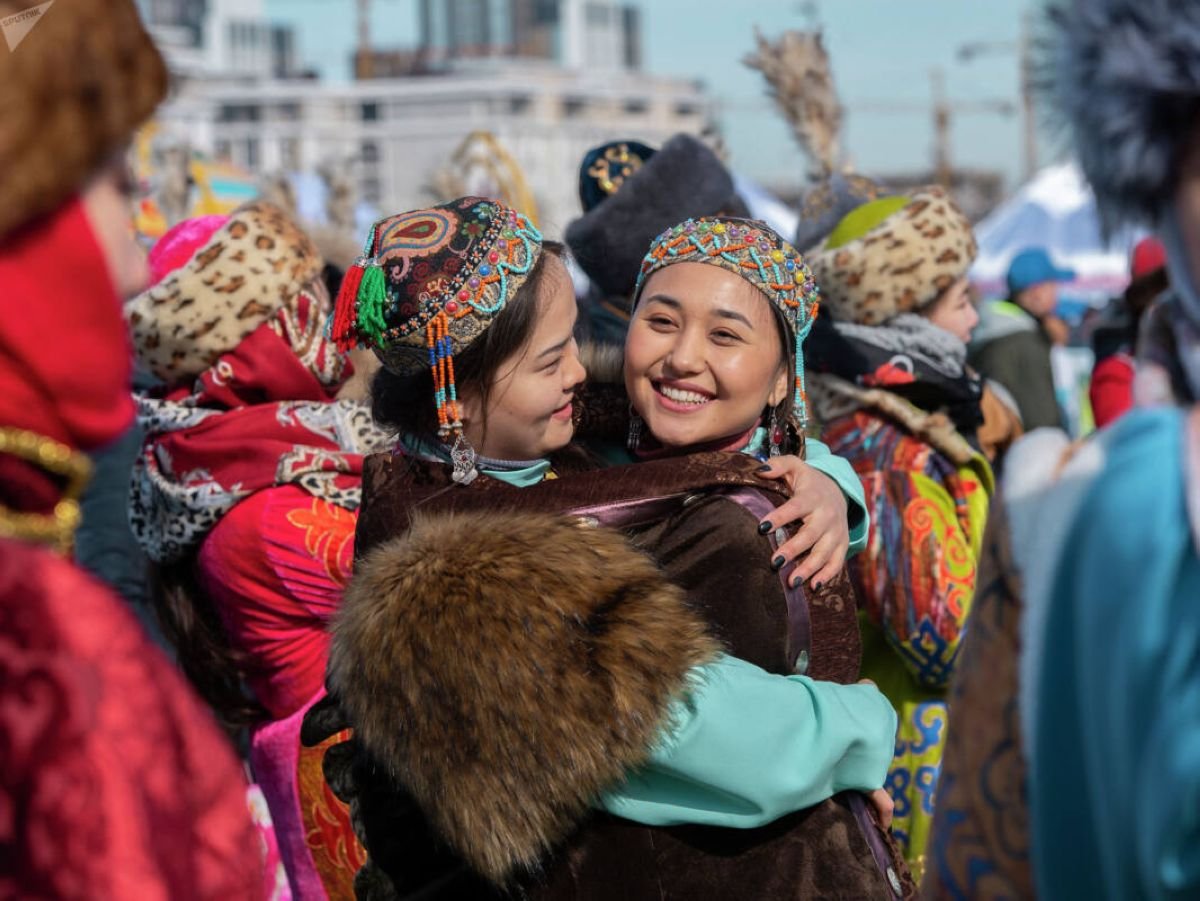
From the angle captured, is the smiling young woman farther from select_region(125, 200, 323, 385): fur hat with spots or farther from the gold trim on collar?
the gold trim on collar

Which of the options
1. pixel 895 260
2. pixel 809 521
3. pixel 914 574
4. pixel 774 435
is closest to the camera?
pixel 809 521

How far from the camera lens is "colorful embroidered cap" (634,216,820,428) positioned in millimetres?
2662

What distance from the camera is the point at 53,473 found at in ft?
4.60

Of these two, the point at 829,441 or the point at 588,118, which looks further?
the point at 588,118

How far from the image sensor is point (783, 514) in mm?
2355

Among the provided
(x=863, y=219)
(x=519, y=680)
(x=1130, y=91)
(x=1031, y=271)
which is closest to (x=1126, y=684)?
(x=1130, y=91)

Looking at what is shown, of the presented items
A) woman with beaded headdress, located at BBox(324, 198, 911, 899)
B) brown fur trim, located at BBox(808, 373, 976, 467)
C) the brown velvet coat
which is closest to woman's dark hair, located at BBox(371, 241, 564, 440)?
woman with beaded headdress, located at BBox(324, 198, 911, 899)

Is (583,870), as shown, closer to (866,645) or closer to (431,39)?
(866,645)

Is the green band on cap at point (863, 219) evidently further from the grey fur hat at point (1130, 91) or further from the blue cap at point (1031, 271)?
the blue cap at point (1031, 271)

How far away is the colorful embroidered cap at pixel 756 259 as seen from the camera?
8.73ft

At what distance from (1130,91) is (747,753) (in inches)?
45.2

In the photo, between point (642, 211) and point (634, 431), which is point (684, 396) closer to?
→ point (634, 431)

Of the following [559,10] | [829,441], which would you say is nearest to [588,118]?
[559,10]

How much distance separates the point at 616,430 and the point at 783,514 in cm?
62
